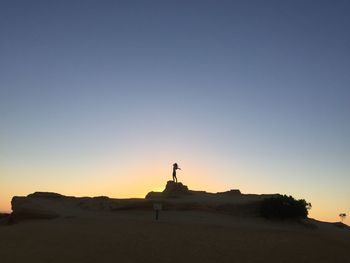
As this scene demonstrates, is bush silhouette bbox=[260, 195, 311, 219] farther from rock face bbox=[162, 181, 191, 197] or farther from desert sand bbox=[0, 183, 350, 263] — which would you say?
rock face bbox=[162, 181, 191, 197]

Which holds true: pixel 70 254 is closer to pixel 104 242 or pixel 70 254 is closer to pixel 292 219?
pixel 104 242

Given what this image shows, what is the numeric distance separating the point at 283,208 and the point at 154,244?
1717 centimetres

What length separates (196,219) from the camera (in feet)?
110

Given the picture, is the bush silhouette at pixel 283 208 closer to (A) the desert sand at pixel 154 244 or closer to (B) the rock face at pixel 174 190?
(A) the desert sand at pixel 154 244

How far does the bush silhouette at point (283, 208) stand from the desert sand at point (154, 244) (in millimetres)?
6403

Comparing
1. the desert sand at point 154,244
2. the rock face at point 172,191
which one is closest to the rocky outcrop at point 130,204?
the rock face at point 172,191

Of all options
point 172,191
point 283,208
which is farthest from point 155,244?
point 172,191

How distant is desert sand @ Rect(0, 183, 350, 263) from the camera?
66.7ft

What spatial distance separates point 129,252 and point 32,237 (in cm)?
646

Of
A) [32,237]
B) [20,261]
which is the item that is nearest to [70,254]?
[20,261]

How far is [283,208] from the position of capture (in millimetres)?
36750

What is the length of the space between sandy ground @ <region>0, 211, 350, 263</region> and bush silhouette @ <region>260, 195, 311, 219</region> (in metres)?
8.89

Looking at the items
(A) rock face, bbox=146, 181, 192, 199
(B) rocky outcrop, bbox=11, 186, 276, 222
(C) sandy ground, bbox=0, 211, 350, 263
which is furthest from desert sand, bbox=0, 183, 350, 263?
(A) rock face, bbox=146, 181, 192, 199

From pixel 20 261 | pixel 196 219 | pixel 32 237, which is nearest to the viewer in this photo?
pixel 20 261
